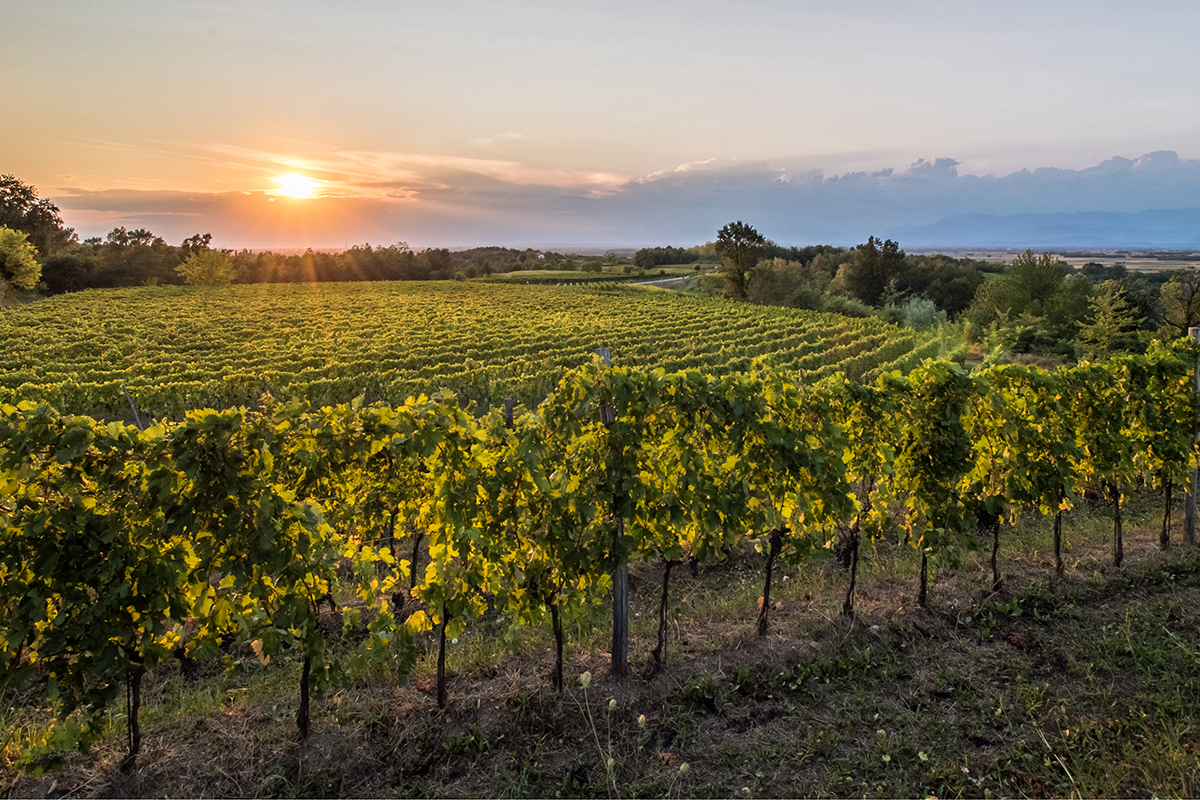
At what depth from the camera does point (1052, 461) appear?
591 centimetres

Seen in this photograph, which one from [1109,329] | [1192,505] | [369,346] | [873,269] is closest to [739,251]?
[873,269]

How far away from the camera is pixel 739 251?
58.5 meters

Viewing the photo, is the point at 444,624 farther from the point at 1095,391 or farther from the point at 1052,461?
the point at 1095,391

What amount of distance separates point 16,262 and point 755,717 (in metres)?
65.1

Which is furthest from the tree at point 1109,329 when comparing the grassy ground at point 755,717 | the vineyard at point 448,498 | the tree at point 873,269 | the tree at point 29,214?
the tree at point 29,214

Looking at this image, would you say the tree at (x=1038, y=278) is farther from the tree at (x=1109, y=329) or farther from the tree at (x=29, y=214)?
the tree at (x=29, y=214)

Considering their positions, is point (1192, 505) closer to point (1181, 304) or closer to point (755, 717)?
point (755, 717)

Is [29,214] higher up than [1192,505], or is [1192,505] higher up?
[29,214]

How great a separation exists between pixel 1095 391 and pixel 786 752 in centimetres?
545

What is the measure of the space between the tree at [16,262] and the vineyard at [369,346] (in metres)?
3.40

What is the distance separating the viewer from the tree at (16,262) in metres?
45.8

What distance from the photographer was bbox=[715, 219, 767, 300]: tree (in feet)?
191

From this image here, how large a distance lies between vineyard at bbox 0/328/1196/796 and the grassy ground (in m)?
0.26

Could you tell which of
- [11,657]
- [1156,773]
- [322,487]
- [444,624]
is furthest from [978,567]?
[11,657]
